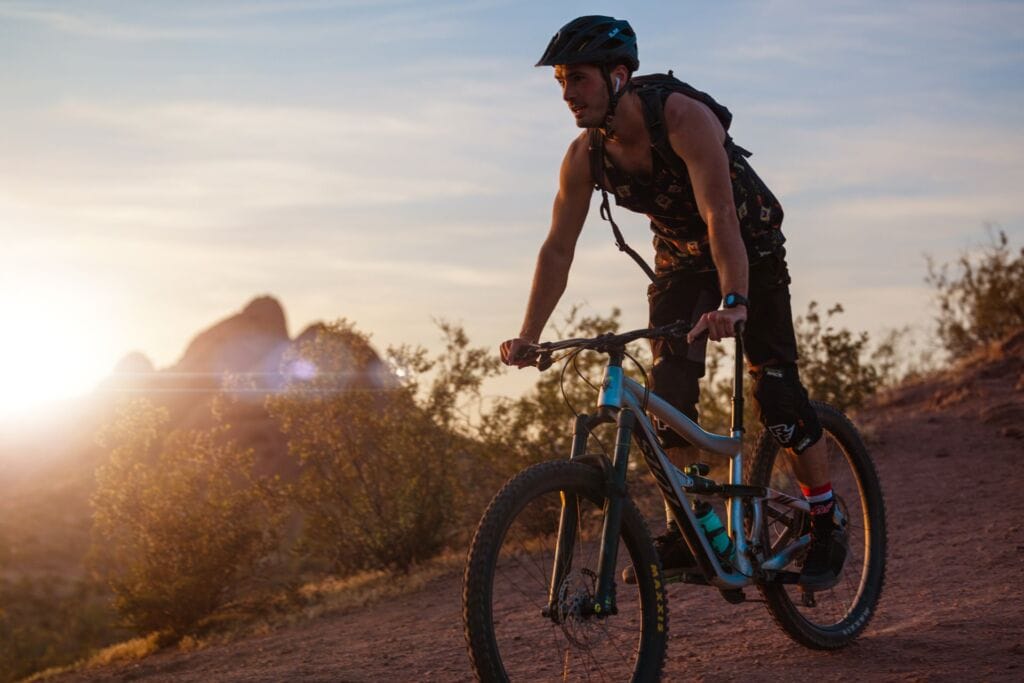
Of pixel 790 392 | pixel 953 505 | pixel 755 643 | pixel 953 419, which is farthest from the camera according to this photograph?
pixel 953 419

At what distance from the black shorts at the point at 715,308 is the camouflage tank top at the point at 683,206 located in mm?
60

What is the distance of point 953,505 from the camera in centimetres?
883

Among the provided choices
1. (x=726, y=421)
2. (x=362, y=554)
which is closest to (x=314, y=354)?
(x=362, y=554)

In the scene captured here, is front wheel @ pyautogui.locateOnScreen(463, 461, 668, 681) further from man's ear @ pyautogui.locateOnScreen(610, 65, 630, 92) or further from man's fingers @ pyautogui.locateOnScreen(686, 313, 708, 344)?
man's ear @ pyautogui.locateOnScreen(610, 65, 630, 92)

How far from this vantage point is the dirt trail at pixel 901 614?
4.88m

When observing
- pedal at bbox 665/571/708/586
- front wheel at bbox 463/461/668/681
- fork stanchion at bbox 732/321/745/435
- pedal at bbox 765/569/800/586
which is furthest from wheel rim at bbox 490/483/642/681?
fork stanchion at bbox 732/321/745/435

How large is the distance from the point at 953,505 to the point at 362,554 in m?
6.02

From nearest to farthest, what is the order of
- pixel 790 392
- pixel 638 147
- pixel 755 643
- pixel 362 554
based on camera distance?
pixel 638 147 → pixel 790 392 → pixel 755 643 → pixel 362 554

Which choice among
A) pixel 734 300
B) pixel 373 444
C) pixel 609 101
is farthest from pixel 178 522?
pixel 734 300

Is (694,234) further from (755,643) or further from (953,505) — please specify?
(953,505)

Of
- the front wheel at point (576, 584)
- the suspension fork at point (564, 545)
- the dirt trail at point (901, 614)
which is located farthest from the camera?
the dirt trail at point (901, 614)

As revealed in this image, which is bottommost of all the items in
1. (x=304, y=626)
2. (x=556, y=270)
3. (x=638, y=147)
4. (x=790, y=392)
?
(x=304, y=626)

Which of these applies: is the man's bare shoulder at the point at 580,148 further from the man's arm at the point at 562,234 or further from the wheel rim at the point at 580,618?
the wheel rim at the point at 580,618

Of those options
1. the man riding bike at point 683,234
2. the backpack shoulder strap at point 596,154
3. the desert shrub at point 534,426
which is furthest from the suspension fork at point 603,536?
the desert shrub at point 534,426
